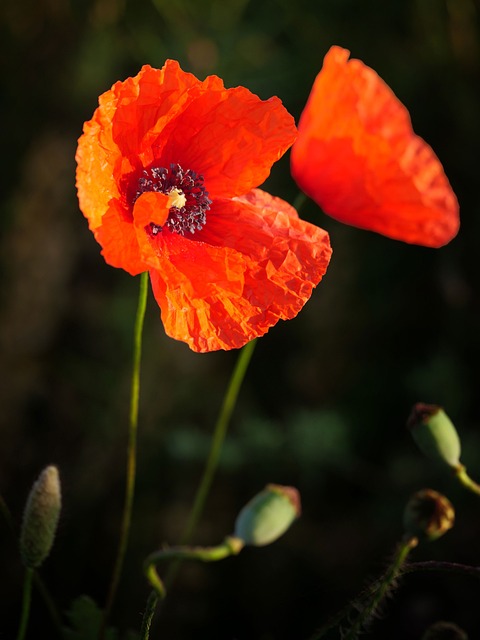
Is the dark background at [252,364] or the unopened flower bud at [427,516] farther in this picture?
the dark background at [252,364]

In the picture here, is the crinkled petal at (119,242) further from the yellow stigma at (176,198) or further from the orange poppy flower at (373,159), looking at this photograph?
the orange poppy flower at (373,159)

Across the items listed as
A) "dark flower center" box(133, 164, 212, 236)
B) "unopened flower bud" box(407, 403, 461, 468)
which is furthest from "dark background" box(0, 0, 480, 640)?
"unopened flower bud" box(407, 403, 461, 468)

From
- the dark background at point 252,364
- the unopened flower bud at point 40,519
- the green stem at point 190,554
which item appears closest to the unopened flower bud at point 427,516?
the green stem at point 190,554

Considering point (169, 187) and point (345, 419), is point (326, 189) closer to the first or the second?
point (169, 187)

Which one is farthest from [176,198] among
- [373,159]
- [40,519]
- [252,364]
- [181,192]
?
[252,364]

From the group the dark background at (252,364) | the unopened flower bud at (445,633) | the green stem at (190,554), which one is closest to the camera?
the green stem at (190,554)

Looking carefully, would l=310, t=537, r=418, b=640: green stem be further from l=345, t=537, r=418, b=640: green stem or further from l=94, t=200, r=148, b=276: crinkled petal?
l=94, t=200, r=148, b=276: crinkled petal
